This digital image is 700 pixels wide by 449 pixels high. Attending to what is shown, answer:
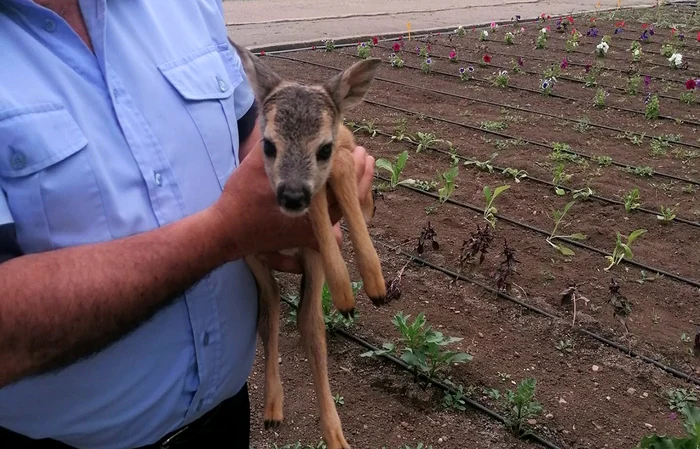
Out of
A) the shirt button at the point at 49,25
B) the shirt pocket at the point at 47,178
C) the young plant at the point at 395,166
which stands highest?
the shirt button at the point at 49,25

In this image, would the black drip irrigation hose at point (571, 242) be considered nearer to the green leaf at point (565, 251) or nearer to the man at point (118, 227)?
the green leaf at point (565, 251)

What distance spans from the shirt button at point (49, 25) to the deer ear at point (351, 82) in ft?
3.29

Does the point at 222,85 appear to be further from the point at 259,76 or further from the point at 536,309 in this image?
the point at 536,309

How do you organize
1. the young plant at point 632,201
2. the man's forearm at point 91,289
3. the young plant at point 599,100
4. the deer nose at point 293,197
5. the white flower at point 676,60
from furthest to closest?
the white flower at point 676,60 → the young plant at point 599,100 → the young plant at point 632,201 → the deer nose at point 293,197 → the man's forearm at point 91,289

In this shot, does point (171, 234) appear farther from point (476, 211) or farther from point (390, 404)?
point (476, 211)

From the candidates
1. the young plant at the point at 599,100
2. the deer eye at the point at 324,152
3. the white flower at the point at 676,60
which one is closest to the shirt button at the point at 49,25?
the deer eye at the point at 324,152

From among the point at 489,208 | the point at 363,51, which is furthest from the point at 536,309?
the point at 363,51

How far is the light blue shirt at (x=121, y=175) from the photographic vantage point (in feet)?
5.57

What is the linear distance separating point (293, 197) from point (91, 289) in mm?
617

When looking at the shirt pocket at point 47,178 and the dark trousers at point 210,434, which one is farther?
the dark trousers at point 210,434

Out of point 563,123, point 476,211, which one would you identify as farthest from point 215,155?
point 563,123

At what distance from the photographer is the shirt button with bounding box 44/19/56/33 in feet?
5.87

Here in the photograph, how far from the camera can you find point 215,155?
2082mm

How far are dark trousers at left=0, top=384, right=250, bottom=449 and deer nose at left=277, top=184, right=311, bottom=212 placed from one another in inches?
32.0
